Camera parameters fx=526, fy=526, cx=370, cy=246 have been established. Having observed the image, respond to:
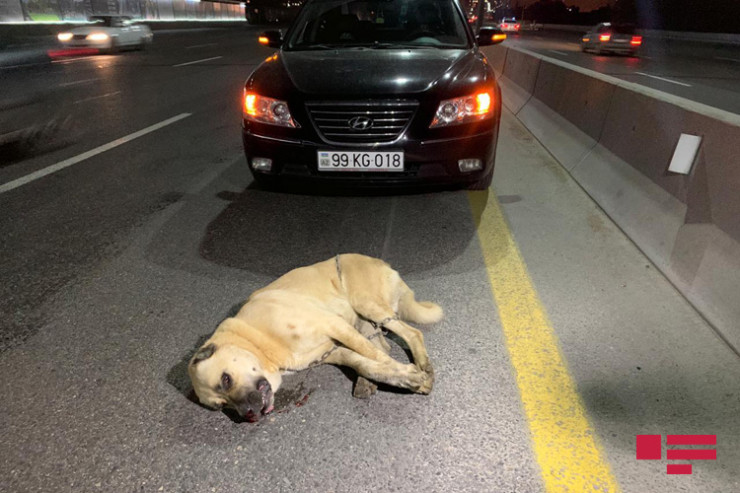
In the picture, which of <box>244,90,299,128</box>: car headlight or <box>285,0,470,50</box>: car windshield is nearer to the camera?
<box>244,90,299,128</box>: car headlight

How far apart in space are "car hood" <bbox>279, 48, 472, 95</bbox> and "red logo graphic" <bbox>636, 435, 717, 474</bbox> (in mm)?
2587

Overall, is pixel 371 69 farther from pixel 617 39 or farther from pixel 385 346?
pixel 617 39

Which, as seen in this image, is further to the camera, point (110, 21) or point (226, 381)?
point (110, 21)

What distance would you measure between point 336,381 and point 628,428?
1167 millimetres

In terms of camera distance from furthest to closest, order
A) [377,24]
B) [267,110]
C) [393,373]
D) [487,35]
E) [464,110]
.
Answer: [487,35] → [377,24] → [267,110] → [464,110] → [393,373]

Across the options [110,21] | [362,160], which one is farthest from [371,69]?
[110,21]

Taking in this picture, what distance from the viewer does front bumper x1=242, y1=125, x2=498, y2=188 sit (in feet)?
12.0

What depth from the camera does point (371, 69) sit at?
391cm

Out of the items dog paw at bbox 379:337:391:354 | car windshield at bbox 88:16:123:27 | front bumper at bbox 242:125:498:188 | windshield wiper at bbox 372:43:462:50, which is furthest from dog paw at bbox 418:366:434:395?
car windshield at bbox 88:16:123:27

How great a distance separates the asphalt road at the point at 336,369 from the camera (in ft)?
6.06

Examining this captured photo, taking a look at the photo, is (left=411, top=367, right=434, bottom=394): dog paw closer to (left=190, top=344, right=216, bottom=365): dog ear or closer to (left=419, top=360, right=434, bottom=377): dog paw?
(left=419, top=360, right=434, bottom=377): dog paw

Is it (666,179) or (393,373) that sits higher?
(666,179)

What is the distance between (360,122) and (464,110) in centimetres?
75

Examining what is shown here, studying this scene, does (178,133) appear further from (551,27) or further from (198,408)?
(551,27)
